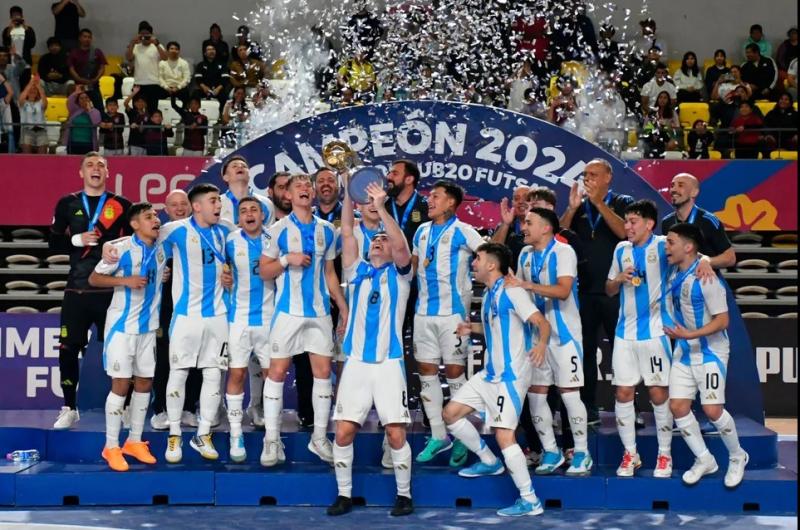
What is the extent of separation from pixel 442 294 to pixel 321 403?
110 cm

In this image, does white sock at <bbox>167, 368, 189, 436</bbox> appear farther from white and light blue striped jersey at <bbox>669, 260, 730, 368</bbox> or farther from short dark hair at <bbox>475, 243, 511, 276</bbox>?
white and light blue striped jersey at <bbox>669, 260, 730, 368</bbox>

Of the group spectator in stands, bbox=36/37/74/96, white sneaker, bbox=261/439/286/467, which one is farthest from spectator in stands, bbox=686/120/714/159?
spectator in stands, bbox=36/37/74/96

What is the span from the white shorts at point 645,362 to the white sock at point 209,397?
2721 millimetres

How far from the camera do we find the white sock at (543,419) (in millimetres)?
8359

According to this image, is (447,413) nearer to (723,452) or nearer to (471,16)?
(723,452)

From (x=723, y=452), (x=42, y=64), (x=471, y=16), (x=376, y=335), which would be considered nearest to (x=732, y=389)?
(x=723, y=452)

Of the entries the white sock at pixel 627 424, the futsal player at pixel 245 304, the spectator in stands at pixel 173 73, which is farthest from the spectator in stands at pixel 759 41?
the futsal player at pixel 245 304

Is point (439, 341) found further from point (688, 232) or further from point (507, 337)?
point (688, 232)

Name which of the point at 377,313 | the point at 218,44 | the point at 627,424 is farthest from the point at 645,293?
the point at 218,44

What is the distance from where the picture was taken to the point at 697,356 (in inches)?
329

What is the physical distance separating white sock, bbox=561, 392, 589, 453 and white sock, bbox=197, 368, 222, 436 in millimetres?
2354

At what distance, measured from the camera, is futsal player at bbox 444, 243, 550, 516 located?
315 inches

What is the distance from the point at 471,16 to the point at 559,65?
2.22 m

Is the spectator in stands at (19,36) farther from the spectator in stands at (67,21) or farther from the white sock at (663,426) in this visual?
the white sock at (663,426)
